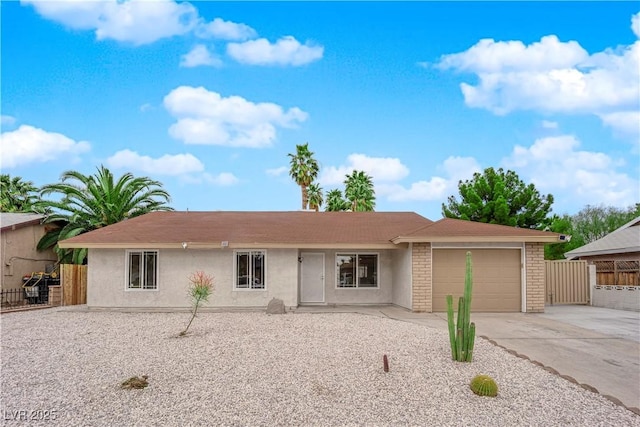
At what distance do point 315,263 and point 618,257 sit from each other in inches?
492

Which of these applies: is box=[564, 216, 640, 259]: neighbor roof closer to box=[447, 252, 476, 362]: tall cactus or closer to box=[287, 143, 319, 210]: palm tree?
box=[447, 252, 476, 362]: tall cactus

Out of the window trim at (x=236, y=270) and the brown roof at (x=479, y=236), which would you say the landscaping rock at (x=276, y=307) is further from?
the brown roof at (x=479, y=236)

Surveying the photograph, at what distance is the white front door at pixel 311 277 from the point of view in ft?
59.2

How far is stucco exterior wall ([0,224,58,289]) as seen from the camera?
21.0 metres

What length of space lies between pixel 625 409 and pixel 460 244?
9.60 metres

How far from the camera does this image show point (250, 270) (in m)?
16.8

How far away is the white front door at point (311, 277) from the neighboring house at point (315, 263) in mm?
36

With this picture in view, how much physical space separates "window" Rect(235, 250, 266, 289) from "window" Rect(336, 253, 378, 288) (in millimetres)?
2915

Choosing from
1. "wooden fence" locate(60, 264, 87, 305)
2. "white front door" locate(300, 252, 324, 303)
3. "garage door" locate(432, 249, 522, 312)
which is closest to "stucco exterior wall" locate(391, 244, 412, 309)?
"garage door" locate(432, 249, 522, 312)

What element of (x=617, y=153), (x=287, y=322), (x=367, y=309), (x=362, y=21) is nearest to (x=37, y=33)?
(x=362, y=21)

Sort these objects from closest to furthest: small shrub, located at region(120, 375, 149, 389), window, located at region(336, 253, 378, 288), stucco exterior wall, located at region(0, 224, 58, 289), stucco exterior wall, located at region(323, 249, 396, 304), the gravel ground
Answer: the gravel ground
small shrub, located at region(120, 375, 149, 389)
stucco exterior wall, located at region(323, 249, 396, 304)
window, located at region(336, 253, 378, 288)
stucco exterior wall, located at region(0, 224, 58, 289)

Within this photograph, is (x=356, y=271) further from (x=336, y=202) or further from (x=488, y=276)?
(x=336, y=202)

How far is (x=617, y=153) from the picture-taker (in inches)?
822

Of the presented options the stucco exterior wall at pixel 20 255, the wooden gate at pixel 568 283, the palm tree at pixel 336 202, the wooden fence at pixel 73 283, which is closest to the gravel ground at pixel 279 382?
the wooden fence at pixel 73 283
